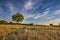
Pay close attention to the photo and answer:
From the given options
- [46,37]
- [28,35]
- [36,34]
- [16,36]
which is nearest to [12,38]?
[16,36]

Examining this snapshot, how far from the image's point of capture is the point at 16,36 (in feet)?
21.7

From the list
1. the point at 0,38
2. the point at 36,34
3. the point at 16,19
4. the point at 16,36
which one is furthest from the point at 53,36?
the point at 16,19

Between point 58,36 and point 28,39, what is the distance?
5.46ft

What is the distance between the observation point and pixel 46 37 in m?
6.59

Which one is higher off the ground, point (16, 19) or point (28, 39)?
point (16, 19)

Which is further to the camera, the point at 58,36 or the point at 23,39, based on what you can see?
the point at 58,36

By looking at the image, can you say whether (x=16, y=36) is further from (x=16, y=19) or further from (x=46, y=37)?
(x=16, y=19)

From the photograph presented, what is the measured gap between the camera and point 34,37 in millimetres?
6527

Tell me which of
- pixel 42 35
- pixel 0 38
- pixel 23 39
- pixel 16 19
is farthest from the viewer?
pixel 16 19

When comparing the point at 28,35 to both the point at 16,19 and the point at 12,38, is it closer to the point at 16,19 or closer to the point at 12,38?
the point at 12,38

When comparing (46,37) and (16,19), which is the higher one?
(16,19)

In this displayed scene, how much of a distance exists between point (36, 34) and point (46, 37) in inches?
21.7

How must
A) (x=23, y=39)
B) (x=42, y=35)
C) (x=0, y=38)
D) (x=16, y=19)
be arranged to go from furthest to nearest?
(x=16, y=19)
(x=0, y=38)
(x=42, y=35)
(x=23, y=39)

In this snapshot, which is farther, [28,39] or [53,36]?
[53,36]
